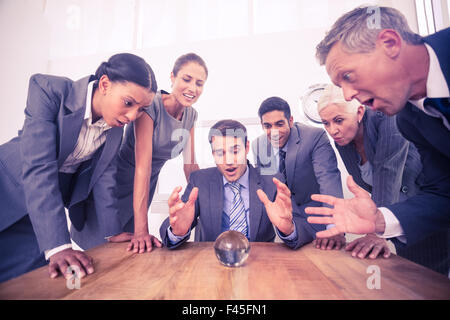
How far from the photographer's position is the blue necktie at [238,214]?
1.20 meters

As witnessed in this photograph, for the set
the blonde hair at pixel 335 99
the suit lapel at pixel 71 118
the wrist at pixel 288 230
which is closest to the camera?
the wrist at pixel 288 230

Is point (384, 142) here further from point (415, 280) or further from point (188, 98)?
point (188, 98)

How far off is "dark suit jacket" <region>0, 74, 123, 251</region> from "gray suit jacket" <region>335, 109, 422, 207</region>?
52.5 inches

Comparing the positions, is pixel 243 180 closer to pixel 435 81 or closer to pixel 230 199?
A: pixel 230 199

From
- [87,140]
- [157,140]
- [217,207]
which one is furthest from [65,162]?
[217,207]

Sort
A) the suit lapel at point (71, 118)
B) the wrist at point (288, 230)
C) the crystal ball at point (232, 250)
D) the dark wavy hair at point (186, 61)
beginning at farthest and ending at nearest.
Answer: the dark wavy hair at point (186, 61)
the suit lapel at point (71, 118)
the wrist at point (288, 230)
the crystal ball at point (232, 250)

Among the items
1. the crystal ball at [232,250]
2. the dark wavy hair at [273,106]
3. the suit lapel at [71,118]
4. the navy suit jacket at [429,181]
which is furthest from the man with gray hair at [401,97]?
the suit lapel at [71,118]

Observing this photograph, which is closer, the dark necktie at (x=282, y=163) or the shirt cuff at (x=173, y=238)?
the shirt cuff at (x=173, y=238)

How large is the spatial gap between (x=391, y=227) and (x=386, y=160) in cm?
48

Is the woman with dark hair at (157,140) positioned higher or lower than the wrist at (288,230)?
higher

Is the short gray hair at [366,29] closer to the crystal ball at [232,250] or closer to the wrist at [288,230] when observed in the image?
the wrist at [288,230]

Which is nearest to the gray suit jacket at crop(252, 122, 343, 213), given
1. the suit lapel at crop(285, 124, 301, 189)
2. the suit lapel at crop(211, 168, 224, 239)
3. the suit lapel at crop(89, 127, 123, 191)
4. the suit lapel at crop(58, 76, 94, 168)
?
the suit lapel at crop(285, 124, 301, 189)

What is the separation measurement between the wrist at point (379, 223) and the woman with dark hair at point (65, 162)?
1.08m

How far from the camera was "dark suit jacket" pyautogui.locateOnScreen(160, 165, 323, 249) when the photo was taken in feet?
3.85
